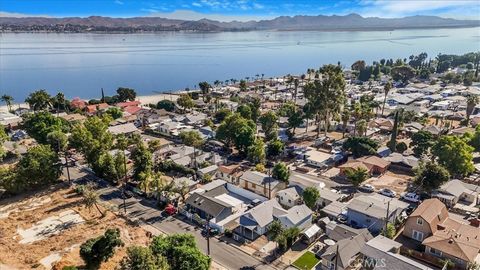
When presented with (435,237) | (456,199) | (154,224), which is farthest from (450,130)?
(154,224)

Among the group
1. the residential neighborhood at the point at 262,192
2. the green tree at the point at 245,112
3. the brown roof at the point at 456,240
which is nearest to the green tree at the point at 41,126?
the residential neighborhood at the point at 262,192

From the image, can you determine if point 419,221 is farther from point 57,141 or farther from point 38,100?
point 38,100

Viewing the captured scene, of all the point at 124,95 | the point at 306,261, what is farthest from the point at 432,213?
the point at 124,95

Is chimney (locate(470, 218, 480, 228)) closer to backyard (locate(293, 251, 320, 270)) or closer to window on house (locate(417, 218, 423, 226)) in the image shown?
window on house (locate(417, 218, 423, 226))

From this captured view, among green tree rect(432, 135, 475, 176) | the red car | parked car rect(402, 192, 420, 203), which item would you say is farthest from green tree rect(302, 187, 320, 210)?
green tree rect(432, 135, 475, 176)

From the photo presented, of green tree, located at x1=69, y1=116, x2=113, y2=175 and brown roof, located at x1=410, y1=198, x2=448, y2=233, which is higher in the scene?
green tree, located at x1=69, y1=116, x2=113, y2=175

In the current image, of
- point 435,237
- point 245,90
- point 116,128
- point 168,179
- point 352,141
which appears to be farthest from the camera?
point 245,90

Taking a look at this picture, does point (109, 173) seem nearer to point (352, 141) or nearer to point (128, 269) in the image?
point (128, 269)
